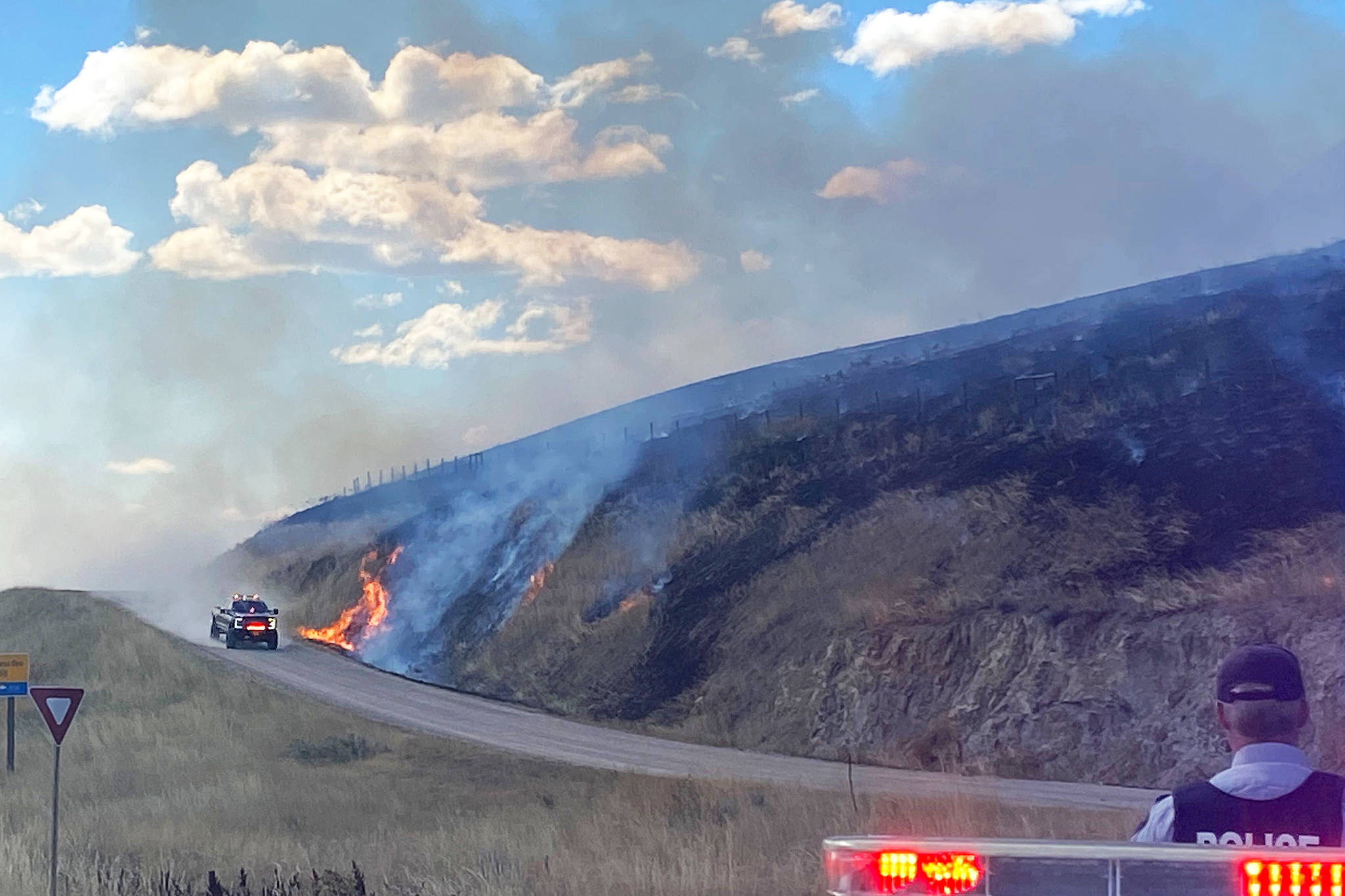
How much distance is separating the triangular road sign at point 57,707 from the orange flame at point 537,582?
40.0 m

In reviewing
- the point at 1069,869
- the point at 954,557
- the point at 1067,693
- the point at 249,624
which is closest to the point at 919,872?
the point at 1069,869

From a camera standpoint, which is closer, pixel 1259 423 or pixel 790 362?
pixel 1259 423

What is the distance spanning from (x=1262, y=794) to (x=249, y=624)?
49.2 meters

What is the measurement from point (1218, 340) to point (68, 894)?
45248mm

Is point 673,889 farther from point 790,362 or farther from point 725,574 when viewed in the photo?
point 790,362

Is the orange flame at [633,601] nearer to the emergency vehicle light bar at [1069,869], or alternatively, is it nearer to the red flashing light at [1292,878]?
the emergency vehicle light bar at [1069,869]

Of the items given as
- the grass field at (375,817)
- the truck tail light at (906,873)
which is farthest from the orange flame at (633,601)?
the truck tail light at (906,873)

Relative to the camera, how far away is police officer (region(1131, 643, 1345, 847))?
4.38m

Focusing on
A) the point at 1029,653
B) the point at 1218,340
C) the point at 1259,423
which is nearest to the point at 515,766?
the point at 1029,653

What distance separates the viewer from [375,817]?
66.7 ft

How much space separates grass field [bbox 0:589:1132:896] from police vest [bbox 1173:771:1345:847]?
8280 millimetres

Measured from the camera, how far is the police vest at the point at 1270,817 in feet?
14.3

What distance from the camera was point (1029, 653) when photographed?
3500 cm

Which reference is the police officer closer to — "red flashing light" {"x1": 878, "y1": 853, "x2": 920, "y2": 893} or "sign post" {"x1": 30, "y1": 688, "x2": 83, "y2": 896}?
"red flashing light" {"x1": 878, "y1": 853, "x2": 920, "y2": 893}
